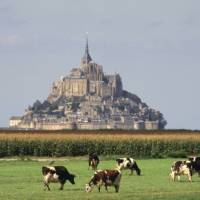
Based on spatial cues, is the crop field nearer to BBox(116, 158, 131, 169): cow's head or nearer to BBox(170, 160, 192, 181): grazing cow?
BBox(116, 158, 131, 169): cow's head

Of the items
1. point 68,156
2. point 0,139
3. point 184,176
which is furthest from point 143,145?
point 184,176

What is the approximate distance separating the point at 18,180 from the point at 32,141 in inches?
1378

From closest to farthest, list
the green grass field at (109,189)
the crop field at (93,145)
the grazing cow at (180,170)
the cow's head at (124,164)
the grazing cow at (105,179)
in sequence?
the green grass field at (109,189), the grazing cow at (105,179), the grazing cow at (180,170), the cow's head at (124,164), the crop field at (93,145)

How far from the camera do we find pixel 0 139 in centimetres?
7044

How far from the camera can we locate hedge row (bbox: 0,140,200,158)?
70125mm

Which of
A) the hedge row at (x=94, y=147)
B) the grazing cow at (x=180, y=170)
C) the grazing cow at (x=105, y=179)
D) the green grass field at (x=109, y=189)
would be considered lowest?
the green grass field at (x=109, y=189)

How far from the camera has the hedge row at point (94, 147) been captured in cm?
7012

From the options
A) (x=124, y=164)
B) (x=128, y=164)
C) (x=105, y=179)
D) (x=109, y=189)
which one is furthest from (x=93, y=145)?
(x=105, y=179)

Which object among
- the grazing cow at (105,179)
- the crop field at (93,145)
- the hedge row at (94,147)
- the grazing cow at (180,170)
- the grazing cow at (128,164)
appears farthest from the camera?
the crop field at (93,145)

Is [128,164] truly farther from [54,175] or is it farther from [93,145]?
[93,145]

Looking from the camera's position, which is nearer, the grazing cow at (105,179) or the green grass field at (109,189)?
the green grass field at (109,189)

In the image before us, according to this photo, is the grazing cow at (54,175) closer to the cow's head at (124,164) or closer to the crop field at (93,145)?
the cow's head at (124,164)

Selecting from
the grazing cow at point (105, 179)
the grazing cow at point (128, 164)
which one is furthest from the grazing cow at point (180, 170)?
the grazing cow at point (105, 179)

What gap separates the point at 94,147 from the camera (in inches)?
2805
